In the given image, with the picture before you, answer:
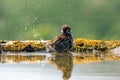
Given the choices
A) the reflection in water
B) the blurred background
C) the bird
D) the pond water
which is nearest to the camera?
the pond water

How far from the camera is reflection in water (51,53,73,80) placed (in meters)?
8.90

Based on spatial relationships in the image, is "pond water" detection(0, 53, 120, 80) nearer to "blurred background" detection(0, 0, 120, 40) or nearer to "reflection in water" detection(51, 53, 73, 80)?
"reflection in water" detection(51, 53, 73, 80)

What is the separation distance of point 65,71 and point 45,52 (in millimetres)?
2778

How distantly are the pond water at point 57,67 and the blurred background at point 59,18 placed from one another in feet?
34.7

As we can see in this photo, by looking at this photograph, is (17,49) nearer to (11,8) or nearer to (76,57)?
(76,57)

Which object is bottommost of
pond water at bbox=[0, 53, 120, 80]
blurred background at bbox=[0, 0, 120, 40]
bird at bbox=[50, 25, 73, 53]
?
pond water at bbox=[0, 53, 120, 80]

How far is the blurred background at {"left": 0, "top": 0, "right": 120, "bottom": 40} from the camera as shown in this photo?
22172 mm

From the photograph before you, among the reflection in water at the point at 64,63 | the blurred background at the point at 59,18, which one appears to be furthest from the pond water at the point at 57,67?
the blurred background at the point at 59,18

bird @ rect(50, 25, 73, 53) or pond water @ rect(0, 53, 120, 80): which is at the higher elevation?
bird @ rect(50, 25, 73, 53)

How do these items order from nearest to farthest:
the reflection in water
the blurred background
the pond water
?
the pond water, the reflection in water, the blurred background

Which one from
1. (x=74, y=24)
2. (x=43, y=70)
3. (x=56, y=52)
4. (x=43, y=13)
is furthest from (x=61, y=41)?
(x=43, y=13)

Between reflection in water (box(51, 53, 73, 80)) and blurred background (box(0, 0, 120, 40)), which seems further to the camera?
blurred background (box(0, 0, 120, 40))

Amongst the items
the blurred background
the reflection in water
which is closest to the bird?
the reflection in water

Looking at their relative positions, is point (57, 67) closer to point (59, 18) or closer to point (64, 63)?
point (64, 63)
